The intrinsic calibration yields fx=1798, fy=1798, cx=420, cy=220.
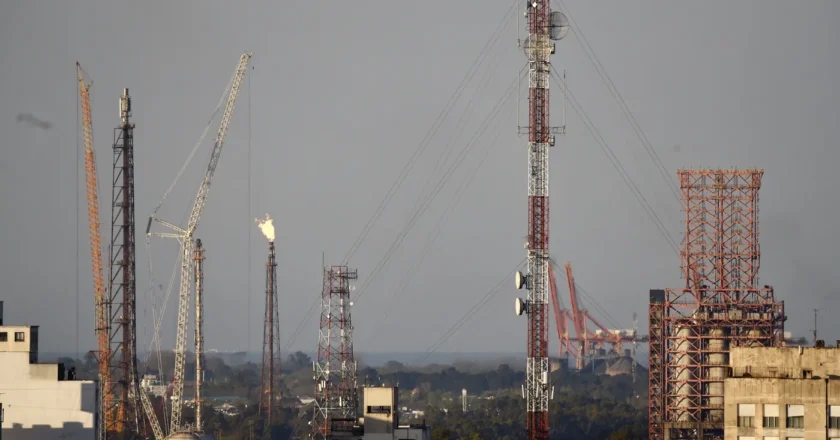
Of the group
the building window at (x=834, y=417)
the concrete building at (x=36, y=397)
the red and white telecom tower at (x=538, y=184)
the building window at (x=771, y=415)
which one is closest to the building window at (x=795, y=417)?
the building window at (x=771, y=415)

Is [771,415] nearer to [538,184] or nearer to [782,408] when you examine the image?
[782,408]

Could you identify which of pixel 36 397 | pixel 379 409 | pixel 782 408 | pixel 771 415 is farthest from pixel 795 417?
pixel 36 397

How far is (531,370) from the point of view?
146 m

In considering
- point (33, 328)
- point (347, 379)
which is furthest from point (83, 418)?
point (347, 379)

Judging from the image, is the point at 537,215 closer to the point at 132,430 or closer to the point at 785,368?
the point at 785,368

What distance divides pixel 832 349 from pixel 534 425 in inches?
1615

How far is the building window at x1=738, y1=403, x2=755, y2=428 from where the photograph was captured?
97.9 m

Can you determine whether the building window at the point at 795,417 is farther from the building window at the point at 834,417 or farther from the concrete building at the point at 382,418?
the concrete building at the point at 382,418

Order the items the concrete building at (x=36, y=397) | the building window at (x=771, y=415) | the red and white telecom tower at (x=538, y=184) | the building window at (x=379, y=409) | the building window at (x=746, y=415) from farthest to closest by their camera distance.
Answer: the building window at (x=379, y=409) → the concrete building at (x=36, y=397) → the red and white telecom tower at (x=538, y=184) → the building window at (x=746, y=415) → the building window at (x=771, y=415)

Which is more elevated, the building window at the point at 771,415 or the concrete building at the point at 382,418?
the building window at the point at 771,415

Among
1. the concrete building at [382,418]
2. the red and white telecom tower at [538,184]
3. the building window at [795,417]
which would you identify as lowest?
the concrete building at [382,418]

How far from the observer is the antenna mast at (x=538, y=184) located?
476 ft

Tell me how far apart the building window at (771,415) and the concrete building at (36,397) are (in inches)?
3301

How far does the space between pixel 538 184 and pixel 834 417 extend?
172ft
